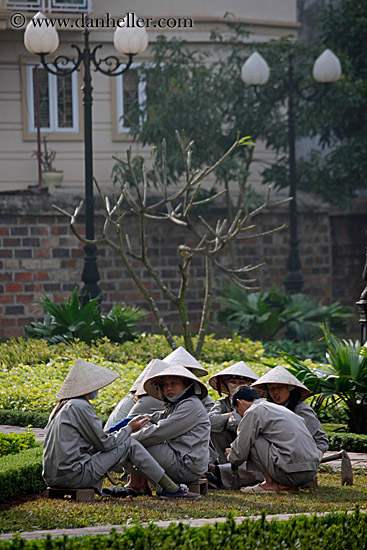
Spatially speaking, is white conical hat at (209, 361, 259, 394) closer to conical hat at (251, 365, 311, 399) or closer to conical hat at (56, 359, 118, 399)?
conical hat at (251, 365, 311, 399)

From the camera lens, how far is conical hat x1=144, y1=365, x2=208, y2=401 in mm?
7223

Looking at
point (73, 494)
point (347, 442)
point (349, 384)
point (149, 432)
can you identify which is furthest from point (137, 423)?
point (349, 384)

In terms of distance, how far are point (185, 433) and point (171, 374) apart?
0.47m

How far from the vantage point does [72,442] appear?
270 inches

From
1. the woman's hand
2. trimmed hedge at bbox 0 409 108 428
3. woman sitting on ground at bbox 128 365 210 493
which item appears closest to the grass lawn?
woman sitting on ground at bbox 128 365 210 493

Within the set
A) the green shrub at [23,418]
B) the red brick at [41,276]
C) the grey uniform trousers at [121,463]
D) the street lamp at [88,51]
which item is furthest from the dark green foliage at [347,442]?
the red brick at [41,276]

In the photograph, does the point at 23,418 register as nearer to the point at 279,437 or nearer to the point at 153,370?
the point at 153,370

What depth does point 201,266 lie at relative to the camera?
19.7 metres

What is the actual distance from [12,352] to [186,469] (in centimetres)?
714

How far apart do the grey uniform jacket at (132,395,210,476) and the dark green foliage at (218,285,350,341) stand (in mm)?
9376

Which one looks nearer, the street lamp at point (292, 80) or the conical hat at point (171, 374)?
the conical hat at point (171, 374)

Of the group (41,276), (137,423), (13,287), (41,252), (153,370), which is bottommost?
(137,423)

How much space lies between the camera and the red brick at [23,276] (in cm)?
1834

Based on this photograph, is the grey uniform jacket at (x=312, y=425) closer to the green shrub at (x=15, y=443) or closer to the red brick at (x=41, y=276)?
the green shrub at (x=15, y=443)
